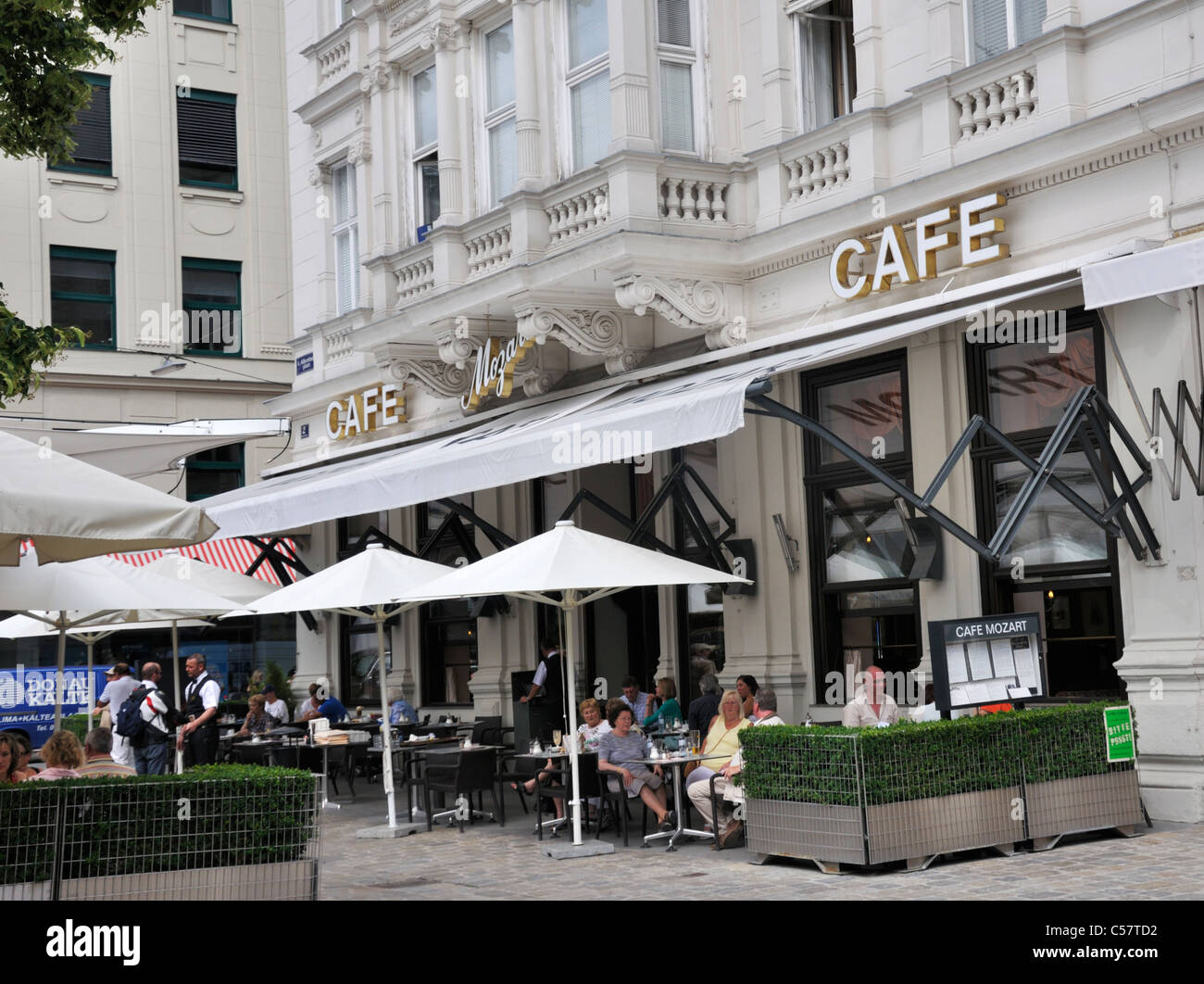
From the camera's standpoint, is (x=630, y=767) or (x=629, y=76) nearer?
(x=630, y=767)

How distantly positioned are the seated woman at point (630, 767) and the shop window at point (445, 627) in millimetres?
7702

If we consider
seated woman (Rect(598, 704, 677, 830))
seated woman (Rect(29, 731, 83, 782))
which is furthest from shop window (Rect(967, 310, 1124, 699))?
seated woman (Rect(29, 731, 83, 782))

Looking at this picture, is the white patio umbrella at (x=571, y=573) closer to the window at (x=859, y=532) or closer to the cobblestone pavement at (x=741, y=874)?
the cobblestone pavement at (x=741, y=874)

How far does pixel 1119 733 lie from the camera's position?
1137cm

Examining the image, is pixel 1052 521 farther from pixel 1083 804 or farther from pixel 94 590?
pixel 94 590

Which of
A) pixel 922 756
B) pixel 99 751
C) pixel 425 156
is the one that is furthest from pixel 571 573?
pixel 425 156

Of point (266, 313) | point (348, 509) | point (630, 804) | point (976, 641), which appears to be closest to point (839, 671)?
point (630, 804)

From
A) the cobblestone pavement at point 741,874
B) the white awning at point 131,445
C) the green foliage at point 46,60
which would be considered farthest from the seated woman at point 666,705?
the white awning at point 131,445

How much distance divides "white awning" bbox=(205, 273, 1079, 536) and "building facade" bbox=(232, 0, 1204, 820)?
6 centimetres

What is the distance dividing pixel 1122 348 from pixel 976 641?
107 inches

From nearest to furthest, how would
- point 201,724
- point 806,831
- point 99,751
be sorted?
point 806,831, point 99,751, point 201,724

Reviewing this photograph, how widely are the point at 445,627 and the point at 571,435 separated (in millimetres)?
8672

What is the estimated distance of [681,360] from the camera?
1614 cm

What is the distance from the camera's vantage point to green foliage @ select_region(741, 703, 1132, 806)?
10.3 metres
